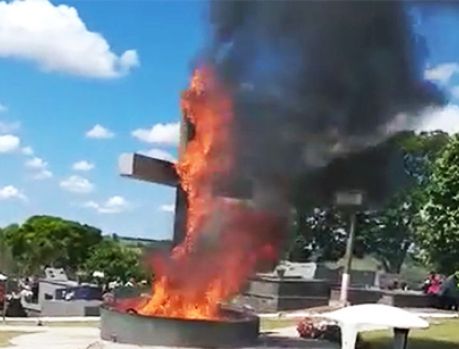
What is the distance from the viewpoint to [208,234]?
23203 mm

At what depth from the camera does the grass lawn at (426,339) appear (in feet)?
77.9

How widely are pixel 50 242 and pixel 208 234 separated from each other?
72.1 metres

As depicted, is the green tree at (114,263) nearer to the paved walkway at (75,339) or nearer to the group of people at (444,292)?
the group of people at (444,292)

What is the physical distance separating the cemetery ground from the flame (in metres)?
3.08

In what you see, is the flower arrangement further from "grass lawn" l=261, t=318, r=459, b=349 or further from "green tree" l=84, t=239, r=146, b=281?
"green tree" l=84, t=239, r=146, b=281

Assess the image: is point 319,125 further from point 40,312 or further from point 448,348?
point 40,312

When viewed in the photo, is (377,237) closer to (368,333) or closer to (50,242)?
(368,333)

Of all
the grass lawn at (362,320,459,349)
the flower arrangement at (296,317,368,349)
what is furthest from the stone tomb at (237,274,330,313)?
the flower arrangement at (296,317,368,349)

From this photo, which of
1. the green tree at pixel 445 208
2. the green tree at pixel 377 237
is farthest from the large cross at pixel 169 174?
the green tree at pixel 377 237

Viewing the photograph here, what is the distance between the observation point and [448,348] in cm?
2375

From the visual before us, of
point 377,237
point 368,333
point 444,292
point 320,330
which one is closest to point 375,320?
point 320,330

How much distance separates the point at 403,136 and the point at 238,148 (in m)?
4.23

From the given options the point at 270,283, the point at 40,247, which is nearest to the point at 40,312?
the point at 270,283

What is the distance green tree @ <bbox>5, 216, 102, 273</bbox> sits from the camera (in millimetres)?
85062
